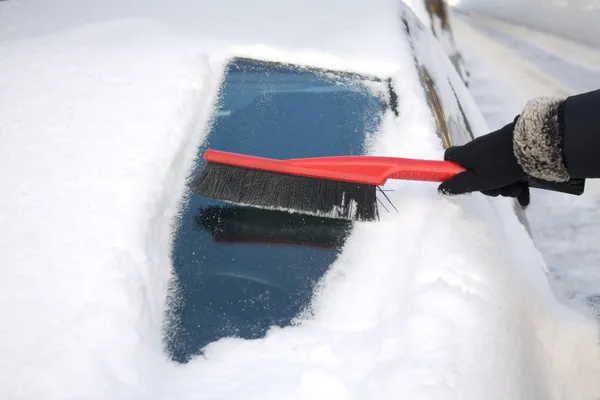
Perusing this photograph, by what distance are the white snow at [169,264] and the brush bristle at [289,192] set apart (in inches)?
2.4

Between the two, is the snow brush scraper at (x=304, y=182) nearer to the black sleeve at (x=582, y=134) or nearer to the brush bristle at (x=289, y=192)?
the brush bristle at (x=289, y=192)

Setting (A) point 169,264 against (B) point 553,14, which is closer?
(A) point 169,264

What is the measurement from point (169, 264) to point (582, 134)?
36.3 inches

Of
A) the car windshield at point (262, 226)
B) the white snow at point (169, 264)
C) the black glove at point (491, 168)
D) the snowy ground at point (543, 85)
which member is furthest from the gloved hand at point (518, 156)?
the snowy ground at point (543, 85)

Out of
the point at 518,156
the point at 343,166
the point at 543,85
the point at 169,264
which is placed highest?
the point at 518,156

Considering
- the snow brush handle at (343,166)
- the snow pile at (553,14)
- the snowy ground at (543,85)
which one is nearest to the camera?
the snow brush handle at (343,166)

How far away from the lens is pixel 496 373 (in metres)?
1.13

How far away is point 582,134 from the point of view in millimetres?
1135

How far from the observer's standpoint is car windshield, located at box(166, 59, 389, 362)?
1176mm

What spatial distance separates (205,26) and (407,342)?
4.27 ft

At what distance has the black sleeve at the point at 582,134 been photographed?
1.12 metres

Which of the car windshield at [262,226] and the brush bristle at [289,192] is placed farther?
the brush bristle at [289,192]

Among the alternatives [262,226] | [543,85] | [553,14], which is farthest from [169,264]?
[553,14]

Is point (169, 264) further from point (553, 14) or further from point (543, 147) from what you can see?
point (553, 14)
